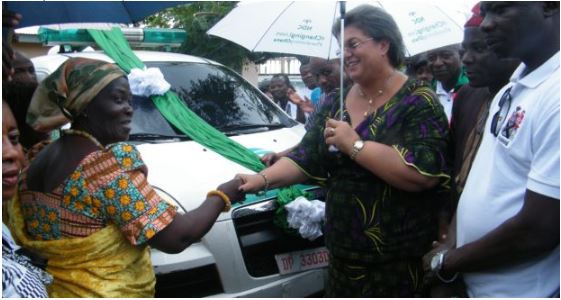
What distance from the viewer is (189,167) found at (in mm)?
3432

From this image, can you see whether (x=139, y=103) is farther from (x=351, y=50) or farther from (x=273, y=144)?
(x=351, y=50)

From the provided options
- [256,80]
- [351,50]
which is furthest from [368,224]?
[256,80]

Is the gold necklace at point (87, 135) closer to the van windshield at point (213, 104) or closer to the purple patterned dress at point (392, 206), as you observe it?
the purple patterned dress at point (392, 206)

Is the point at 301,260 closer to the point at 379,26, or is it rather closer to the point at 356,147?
the point at 356,147

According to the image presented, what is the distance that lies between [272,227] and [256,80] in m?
10.5

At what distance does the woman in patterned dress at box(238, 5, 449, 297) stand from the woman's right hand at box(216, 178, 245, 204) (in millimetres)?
37

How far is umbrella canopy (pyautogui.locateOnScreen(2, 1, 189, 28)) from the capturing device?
2.75 meters

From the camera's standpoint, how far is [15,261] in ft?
5.86

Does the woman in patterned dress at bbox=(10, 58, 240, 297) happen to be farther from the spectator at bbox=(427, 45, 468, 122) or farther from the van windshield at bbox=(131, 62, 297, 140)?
the spectator at bbox=(427, 45, 468, 122)

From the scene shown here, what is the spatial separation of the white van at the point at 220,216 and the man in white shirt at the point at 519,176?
1446mm

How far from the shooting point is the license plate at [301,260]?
340 centimetres

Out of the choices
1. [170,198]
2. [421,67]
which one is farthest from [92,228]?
[421,67]

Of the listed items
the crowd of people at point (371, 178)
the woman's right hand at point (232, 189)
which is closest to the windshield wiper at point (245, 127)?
the crowd of people at point (371, 178)

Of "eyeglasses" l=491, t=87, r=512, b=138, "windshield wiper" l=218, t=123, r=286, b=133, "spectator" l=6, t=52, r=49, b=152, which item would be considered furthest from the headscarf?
"windshield wiper" l=218, t=123, r=286, b=133
